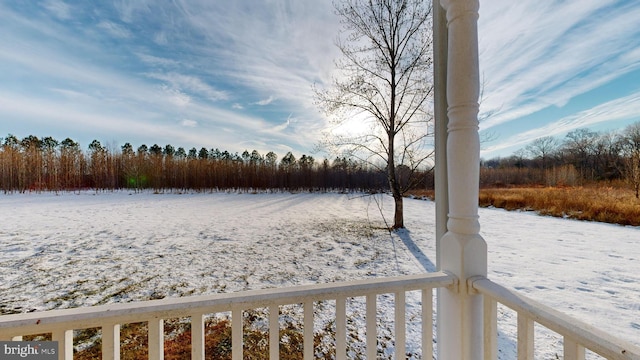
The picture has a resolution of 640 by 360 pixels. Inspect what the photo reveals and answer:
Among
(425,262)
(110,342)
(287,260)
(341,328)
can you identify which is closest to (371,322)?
(341,328)

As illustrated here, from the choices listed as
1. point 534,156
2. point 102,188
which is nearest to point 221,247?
point 534,156

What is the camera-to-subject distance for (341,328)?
79 centimetres

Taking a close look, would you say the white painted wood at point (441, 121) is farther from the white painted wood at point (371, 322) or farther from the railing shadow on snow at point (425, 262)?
the railing shadow on snow at point (425, 262)

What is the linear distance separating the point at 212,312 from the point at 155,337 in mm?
188

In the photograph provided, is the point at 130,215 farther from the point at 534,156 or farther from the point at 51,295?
the point at 534,156

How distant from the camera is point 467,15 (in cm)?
87

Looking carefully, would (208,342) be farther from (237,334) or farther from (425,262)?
(425,262)

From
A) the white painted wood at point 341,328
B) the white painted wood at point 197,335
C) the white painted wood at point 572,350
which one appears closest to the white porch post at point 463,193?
the white painted wood at point 572,350

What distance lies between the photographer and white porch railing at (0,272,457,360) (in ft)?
1.93

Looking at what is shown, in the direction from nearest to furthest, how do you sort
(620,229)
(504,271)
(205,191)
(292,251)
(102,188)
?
(504,271) < (292,251) < (620,229) < (102,188) < (205,191)

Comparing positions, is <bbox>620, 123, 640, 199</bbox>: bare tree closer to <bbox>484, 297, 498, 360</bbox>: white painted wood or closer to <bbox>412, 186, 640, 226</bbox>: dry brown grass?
<bbox>412, 186, 640, 226</bbox>: dry brown grass

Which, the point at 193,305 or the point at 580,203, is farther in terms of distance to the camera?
the point at 580,203

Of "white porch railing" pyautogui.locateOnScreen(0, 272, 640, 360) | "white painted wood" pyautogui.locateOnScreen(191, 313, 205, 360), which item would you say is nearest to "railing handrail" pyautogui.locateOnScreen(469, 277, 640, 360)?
Result: "white porch railing" pyautogui.locateOnScreen(0, 272, 640, 360)

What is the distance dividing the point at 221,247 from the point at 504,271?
403 centimetres
